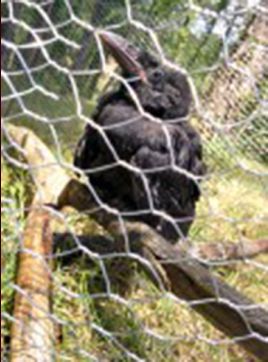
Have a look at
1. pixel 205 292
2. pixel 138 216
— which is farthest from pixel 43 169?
pixel 205 292

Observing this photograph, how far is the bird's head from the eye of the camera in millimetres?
1649

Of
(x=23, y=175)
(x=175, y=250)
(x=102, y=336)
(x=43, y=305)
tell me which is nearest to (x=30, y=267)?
(x=43, y=305)

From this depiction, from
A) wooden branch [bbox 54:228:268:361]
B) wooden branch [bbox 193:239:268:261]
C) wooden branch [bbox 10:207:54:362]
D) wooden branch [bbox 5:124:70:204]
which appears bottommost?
wooden branch [bbox 5:124:70:204]

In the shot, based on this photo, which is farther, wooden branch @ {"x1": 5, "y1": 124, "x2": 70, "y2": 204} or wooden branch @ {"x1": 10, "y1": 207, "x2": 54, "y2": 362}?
wooden branch @ {"x1": 5, "y1": 124, "x2": 70, "y2": 204}

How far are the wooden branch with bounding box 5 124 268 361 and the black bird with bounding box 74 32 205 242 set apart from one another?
0.13 meters

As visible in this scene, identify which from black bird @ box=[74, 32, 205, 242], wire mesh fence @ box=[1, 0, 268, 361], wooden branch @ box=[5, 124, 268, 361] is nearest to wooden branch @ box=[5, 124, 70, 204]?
wire mesh fence @ box=[1, 0, 268, 361]

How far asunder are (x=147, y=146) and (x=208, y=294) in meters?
0.44

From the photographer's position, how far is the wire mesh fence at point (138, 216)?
112 centimetres

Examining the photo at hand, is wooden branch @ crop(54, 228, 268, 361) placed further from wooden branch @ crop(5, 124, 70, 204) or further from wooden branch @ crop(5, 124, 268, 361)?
wooden branch @ crop(5, 124, 70, 204)

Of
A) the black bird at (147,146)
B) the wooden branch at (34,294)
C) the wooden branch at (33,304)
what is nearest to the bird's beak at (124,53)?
the black bird at (147,146)

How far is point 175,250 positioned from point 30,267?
1.00 ft

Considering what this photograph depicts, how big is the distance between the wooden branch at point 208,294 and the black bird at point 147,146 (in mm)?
132

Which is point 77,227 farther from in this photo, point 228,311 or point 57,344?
point 228,311

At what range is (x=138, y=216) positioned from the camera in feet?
5.44
